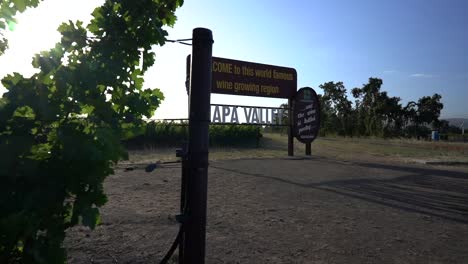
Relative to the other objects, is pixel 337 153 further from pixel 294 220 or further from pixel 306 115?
pixel 294 220

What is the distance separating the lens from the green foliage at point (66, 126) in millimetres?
1984

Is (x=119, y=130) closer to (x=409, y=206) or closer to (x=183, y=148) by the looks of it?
(x=183, y=148)

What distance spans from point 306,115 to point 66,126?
13516 mm

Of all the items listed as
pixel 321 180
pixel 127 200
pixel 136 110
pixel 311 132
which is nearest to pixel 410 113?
pixel 311 132

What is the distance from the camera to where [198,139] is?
3012mm

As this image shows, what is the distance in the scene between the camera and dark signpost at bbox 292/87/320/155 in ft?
49.3

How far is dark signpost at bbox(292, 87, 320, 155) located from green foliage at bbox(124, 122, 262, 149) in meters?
6.01

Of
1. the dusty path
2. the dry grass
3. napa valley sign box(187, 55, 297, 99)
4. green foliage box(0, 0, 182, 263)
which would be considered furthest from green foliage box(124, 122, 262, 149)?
green foliage box(0, 0, 182, 263)

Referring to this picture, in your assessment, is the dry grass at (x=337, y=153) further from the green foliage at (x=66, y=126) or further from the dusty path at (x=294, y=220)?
the green foliage at (x=66, y=126)

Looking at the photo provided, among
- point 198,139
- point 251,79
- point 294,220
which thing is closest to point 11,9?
point 198,139

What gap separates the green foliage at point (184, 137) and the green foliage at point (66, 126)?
56.5 ft

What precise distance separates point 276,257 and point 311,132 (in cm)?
1161

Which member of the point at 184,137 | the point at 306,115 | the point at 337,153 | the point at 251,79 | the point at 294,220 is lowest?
the point at 294,220

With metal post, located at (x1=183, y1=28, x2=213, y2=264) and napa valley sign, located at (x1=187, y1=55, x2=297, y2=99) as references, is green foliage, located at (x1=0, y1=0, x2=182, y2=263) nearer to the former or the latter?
metal post, located at (x1=183, y1=28, x2=213, y2=264)
